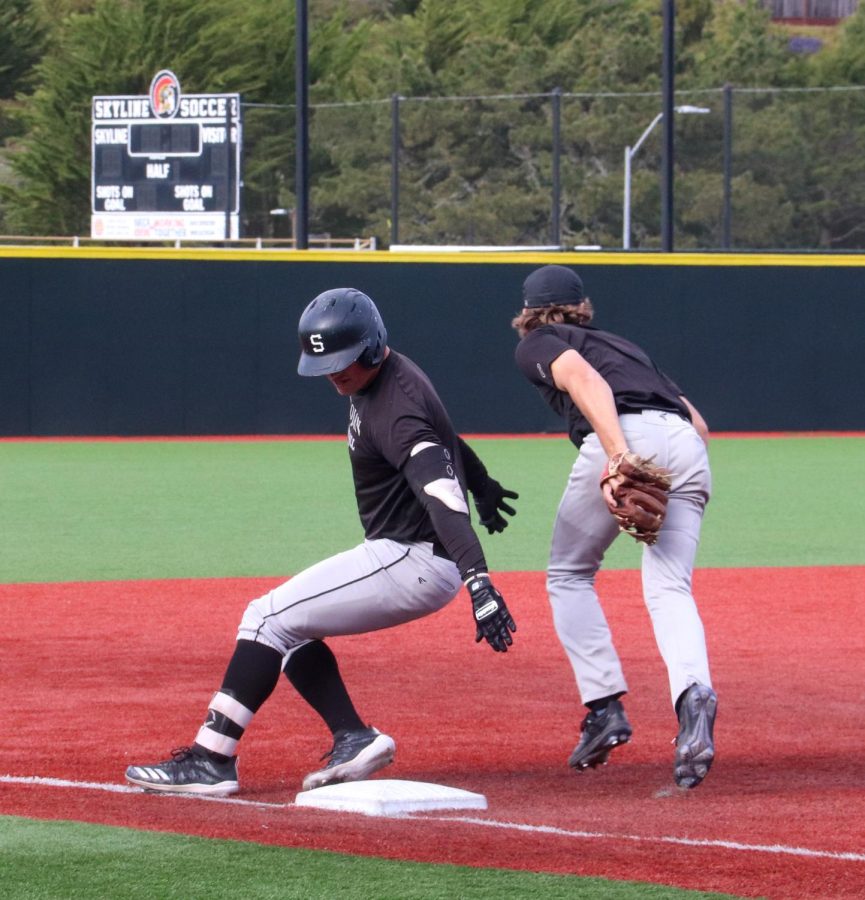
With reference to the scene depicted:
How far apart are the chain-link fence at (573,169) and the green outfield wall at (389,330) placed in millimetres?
6417

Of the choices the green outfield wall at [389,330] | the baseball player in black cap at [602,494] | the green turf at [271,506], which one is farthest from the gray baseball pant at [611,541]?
the green outfield wall at [389,330]

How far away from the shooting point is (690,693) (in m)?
5.10

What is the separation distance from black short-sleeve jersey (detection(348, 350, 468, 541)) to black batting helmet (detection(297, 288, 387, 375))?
0.10 m

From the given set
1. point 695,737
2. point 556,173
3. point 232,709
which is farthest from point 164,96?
point 695,737

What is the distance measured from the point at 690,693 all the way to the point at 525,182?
35627 mm

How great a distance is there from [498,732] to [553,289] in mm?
1657

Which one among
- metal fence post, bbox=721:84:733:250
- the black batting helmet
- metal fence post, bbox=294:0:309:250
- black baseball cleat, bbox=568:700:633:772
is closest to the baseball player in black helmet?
the black batting helmet

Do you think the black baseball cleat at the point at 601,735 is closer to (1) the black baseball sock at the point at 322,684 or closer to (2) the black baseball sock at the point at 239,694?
Result: (1) the black baseball sock at the point at 322,684

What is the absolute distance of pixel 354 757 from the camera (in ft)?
17.1

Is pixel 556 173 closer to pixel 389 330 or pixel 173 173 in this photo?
pixel 173 173

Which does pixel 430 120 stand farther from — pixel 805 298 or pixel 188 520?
pixel 188 520

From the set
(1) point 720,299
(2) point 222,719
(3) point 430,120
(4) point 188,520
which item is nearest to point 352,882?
(2) point 222,719

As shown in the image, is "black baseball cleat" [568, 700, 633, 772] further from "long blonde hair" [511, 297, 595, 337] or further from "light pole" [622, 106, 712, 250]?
"light pole" [622, 106, 712, 250]

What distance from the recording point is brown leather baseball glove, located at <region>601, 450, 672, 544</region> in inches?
201
